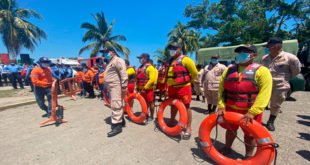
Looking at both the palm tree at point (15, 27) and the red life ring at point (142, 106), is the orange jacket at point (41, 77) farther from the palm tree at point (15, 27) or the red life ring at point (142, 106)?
the palm tree at point (15, 27)

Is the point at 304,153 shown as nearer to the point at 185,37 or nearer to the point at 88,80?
the point at 88,80

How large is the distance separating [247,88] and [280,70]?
2.07 metres

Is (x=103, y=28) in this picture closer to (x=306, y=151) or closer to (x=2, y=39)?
(x=2, y=39)

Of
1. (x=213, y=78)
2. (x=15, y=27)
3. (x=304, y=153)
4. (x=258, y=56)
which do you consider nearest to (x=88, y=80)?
(x=213, y=78)

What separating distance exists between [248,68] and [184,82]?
1.18 m

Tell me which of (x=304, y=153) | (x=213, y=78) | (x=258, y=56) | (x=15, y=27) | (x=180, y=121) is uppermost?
(x=15, y=27)

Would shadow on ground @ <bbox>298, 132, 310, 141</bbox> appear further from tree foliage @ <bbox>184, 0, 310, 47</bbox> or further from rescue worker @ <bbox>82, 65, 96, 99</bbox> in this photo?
tree foliage @ <bbox>184, 0, 310, 47</bbox>

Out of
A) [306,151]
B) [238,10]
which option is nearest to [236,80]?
[306,151]

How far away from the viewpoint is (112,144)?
2736 mm

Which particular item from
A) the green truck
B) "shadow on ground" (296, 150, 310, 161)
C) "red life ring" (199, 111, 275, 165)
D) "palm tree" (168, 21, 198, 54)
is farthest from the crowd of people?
"palm tree" (168, 21, 198, 54)

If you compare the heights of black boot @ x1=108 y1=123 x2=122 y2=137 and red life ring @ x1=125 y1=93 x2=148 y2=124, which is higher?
red life ring @ x1=125 y1=93 x2=148 y2=124

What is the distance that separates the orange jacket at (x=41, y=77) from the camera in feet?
13.0

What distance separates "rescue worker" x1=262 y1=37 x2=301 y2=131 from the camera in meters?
2.91

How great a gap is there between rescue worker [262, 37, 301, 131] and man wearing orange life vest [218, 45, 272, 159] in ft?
5.51
